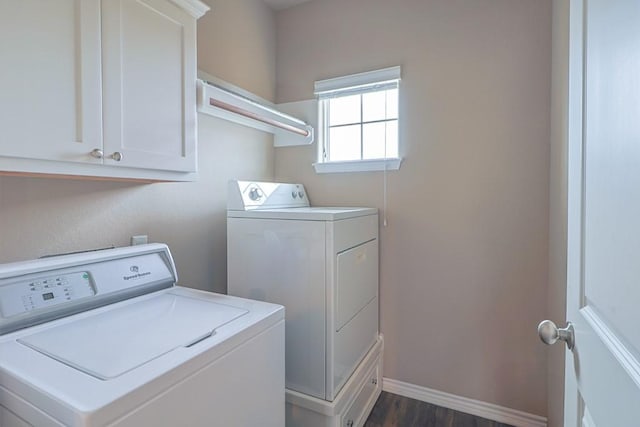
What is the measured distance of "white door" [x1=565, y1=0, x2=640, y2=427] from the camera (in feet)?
1.60

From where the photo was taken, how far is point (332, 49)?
2312mm

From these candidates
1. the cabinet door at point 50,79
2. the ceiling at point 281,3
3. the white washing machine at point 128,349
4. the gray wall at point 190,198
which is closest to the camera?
the white washing machine at point 128,349

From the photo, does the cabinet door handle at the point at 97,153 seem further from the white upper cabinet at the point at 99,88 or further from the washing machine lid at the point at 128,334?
the washing machine lid at the point at 128,334

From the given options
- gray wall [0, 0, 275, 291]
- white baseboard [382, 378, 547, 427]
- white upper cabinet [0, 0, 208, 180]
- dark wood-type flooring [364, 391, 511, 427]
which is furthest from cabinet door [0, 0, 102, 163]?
white baseboard [382, 378, 547, 427]

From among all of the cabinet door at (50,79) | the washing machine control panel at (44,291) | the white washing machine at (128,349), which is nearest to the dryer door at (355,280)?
the white washing machine at (128,349)

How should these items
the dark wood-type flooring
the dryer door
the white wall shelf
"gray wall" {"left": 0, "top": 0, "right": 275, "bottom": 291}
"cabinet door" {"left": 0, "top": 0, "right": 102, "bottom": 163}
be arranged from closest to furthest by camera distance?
1. "cabinet door" {"left": 0, "top": 0, "right": 102, "bottom": 163}
2. "gray wall" {"left": 0, "top": 0, "right": 275, "bottom": 291}
3. the white wall shelf
4. the dryer door
5. the dark wood-type flooring

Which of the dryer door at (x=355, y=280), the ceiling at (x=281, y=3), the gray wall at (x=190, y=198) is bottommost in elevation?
the dryer door at (x=355, y=280)

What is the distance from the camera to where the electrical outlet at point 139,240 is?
4.86ft

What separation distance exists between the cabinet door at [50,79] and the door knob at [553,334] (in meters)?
1.38

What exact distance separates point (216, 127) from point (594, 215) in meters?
1.83

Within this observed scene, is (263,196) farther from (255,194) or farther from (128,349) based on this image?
(128,349)

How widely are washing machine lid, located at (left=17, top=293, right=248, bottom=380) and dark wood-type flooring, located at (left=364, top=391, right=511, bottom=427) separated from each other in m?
1.34

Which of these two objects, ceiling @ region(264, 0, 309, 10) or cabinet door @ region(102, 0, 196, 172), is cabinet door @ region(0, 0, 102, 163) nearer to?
cabinet door @ region(102, 0, 196, 172)

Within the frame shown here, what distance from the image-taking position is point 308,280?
1554 millimetres
